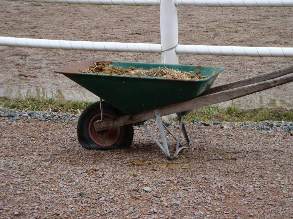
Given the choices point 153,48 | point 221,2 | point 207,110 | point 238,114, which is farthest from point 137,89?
point 238,114

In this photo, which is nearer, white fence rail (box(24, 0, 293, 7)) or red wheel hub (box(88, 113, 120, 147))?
red wheel hub (box(88, 113, 120, 147))

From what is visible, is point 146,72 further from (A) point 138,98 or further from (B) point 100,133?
(B) point 100,133

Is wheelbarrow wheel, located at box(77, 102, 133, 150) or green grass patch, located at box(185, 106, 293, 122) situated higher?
wheelbarrow wheel, located at box(77, 102, 133, 150)

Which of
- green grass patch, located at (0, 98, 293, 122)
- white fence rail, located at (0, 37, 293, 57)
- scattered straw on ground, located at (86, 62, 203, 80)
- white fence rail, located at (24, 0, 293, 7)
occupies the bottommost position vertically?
green grass patch, located at (0, 98, 293, 122)

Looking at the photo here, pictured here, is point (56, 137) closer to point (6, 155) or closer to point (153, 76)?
point (6, 155)

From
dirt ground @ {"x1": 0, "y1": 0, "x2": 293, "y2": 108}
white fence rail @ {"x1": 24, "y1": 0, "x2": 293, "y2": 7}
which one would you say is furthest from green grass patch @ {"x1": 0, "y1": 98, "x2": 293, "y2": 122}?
white fence rail @ {"x1": 24, "y1": 0, "x2": 293, "y2": 7}

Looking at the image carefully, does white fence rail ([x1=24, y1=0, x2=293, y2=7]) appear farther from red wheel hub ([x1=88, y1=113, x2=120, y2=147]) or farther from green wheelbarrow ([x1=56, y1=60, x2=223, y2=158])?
red wheel hub ([x1=88, y1=113, x2=120, y2=147])

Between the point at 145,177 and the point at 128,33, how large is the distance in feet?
→ 17.8

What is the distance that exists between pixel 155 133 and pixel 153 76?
34.1 inches

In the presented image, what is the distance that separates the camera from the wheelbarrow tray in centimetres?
386

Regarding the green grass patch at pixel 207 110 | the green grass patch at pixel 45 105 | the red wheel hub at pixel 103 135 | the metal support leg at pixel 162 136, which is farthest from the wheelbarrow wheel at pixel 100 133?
the green grass patch at pixel 45 105

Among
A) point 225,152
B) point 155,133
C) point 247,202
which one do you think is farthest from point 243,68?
point 247,202

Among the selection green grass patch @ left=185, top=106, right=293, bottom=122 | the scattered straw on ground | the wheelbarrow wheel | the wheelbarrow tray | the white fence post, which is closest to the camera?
the wheelbarrow tray

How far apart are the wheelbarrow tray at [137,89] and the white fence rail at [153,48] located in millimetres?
737
